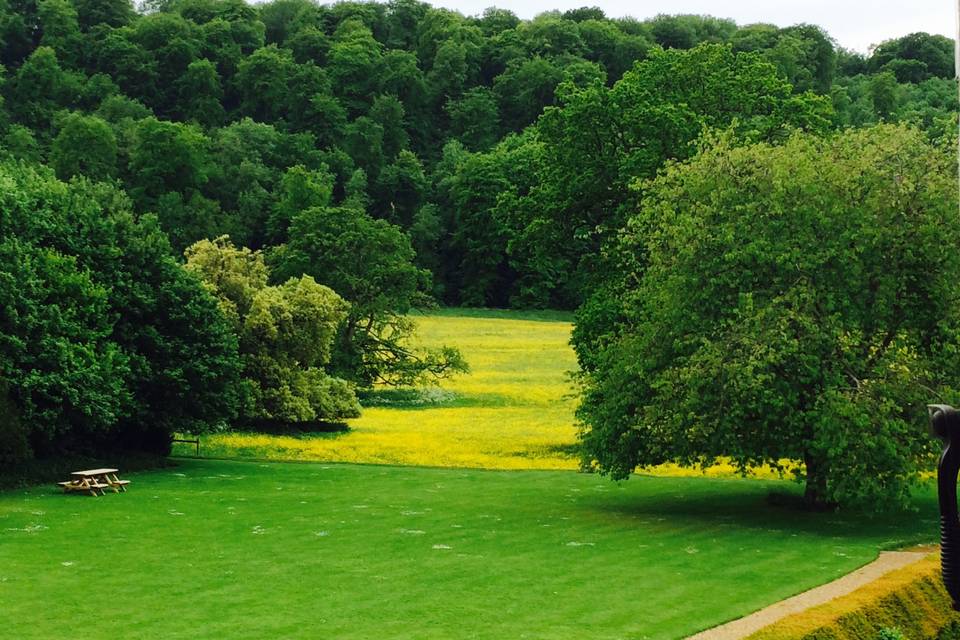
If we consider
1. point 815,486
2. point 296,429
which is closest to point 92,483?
point 296,429

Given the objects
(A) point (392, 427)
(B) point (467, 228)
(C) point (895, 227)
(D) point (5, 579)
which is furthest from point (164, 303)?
(B) point (467, 228)

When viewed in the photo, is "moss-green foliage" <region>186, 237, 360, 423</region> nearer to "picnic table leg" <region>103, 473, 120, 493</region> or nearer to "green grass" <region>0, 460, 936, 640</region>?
"green grass" <region>0, 460, 936, 640</region>

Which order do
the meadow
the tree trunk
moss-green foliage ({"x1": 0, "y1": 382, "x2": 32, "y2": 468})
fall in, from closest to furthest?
the meadow
the tree trunk
moss-green foliage ({"x1": 0, "y1": 382, "x2": 32, "y2": 468})

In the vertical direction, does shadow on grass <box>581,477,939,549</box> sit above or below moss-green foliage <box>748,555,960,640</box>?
below

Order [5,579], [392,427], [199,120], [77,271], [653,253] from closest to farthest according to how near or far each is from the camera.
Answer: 1. [5,579]
2. [653,253]
3. [77,271]
4. [392,427]
5. [199,120]

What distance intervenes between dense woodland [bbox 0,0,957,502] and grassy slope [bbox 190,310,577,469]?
1868 mm

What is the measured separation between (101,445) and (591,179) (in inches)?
857

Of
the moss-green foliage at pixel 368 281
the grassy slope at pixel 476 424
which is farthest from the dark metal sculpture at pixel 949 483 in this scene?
the moss-green foliage at pixel 368 281

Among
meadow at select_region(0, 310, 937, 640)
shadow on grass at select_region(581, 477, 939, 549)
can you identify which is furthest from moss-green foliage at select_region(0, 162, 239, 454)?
shadow on grass at select_region(581, 477, 939, 549)

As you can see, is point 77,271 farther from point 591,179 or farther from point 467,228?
point 467,228

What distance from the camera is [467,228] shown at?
117375 millimetres

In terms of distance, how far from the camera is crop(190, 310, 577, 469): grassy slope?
168ft

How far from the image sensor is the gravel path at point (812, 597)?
64.3 ft

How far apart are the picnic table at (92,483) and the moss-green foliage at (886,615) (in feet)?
79.1
